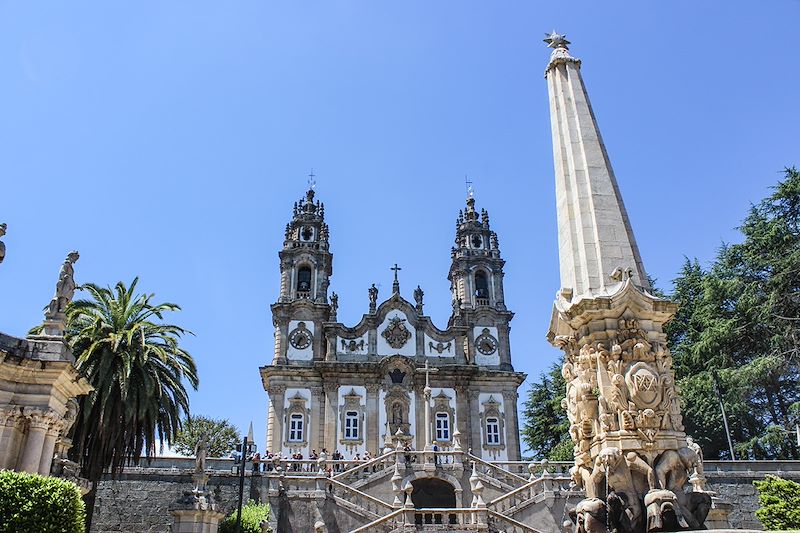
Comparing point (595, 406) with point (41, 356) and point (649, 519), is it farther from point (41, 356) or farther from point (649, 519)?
point (41, 356)

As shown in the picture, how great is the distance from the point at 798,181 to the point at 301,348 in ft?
94.9

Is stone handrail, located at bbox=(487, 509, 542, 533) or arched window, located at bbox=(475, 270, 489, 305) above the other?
arched window, located at bbox=(475, 270, 489, 305)

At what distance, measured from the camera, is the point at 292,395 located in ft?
130

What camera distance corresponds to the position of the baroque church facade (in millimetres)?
38875

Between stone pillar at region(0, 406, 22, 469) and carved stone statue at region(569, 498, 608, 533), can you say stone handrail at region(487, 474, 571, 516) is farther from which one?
carved stone statue at region(569, 498, 608, 533)

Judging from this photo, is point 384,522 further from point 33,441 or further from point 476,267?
point 476,267

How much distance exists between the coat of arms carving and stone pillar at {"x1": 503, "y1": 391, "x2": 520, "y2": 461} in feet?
23.3

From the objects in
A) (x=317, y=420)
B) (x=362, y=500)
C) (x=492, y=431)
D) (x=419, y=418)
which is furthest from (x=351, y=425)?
(x=362, y=500)

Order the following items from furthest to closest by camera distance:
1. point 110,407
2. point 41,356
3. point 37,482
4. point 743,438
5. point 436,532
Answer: point 743,438, point 436,532, point 110,407, point 41,356, point 37,482

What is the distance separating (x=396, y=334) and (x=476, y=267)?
7.57m

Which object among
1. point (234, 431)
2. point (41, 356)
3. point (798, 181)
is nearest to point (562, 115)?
point (41, 356)

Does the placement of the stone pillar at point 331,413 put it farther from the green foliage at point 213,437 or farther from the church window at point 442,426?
the green foliage at point 213,437

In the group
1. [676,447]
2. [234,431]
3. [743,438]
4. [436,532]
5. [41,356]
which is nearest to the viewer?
[676,447]

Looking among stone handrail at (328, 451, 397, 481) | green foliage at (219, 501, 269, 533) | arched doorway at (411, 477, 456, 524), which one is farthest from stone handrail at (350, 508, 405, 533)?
arched doorway at (411, 477, 456, 524)
